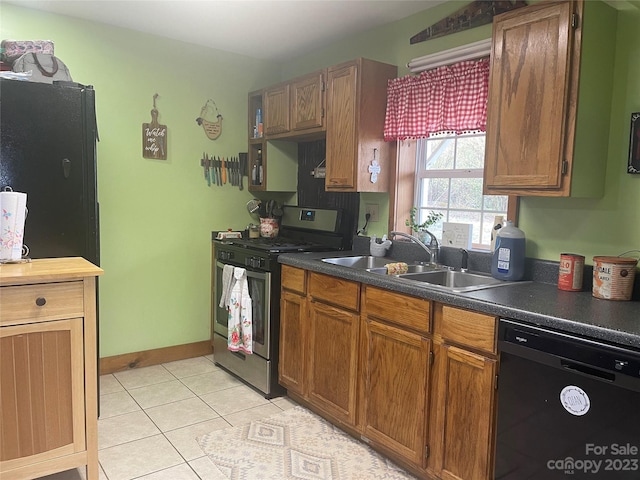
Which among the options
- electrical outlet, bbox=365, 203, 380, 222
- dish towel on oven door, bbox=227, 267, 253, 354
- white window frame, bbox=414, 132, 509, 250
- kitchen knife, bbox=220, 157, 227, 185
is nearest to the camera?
white window frame, bbox=414, 132, 509, 250

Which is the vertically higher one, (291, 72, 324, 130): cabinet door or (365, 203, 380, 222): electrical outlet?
(291, 72, 324, 130): cabinet door

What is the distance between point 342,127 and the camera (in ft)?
9.65

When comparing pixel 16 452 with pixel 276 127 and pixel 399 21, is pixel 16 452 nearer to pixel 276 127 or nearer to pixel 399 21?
pixel 276 127

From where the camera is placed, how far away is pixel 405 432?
2141 mm

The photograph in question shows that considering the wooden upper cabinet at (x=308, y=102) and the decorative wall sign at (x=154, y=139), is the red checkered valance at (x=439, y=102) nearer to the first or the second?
the wooden upper cabinet at (x=308, y=102)

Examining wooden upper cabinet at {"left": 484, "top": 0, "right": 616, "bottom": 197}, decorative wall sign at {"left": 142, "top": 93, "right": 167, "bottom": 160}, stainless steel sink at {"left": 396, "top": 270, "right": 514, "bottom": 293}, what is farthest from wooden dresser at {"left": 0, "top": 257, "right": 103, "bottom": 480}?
wooden upper cabinet at {"left": 484, "top": 0, "right": 616, "bottom": 197}

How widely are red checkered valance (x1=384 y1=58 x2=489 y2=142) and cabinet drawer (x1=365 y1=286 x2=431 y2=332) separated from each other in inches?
39.2

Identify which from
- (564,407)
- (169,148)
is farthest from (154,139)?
(564,407)

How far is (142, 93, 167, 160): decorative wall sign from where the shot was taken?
11.2ft

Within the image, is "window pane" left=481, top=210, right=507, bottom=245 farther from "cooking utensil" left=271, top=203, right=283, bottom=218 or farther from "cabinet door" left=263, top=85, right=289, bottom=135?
"cooking utensil" left=271, top=203, right=283, bottom=218

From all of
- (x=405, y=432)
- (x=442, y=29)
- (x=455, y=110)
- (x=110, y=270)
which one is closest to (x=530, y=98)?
(x=455, y=110)

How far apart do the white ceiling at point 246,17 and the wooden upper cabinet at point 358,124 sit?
13.1 inches

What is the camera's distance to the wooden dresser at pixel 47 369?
5.91ft

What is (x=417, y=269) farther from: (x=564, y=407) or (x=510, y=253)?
(x=564, y=407)
